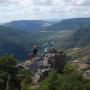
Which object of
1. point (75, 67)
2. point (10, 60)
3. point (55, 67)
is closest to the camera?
point (75, 67)

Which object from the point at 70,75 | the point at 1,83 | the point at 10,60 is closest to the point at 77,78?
the point at 70,75

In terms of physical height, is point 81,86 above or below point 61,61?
below

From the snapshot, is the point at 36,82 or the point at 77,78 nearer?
the point at 77,78

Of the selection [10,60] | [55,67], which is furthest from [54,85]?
[10,60]

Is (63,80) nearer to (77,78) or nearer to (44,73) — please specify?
(77,78)

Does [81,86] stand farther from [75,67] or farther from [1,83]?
[1,83]

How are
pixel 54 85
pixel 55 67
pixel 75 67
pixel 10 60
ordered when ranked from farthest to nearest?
pixel 10 60 → pixel 55 67 → pixel 75 67 → pixel 54 85

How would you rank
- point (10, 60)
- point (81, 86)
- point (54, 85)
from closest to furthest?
point (81, 86), point (54, 85), point (10, 60)

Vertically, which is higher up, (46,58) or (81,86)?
(46,58)

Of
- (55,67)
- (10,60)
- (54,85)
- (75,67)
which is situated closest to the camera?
(54,85)
